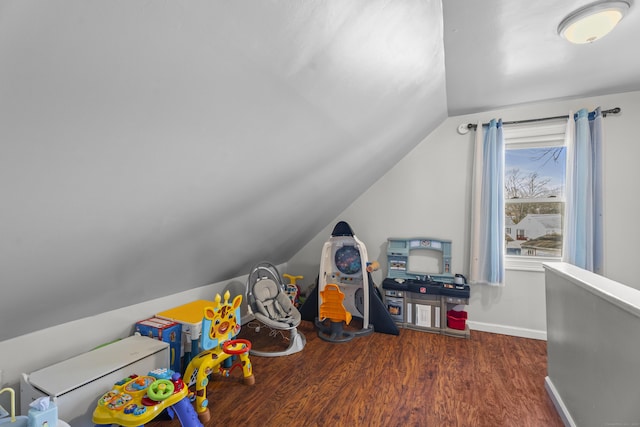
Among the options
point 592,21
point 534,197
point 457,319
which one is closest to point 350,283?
point 457,319

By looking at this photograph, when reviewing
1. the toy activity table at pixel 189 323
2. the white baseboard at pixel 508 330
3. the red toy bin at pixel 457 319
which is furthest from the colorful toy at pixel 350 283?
the toy activity table at pixel 189 323

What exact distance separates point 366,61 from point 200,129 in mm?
823

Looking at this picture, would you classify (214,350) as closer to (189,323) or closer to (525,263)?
(189,323)

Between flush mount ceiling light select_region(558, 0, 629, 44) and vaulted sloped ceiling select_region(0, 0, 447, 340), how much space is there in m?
0.65

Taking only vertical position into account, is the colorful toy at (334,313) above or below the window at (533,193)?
below

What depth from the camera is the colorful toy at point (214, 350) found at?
1.86 meters

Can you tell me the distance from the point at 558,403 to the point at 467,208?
6.12 feet

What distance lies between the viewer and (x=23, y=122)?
744mm

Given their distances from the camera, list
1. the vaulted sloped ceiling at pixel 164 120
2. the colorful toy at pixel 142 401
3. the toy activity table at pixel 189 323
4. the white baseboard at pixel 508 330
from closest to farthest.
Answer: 1. the vaulted sloped ceiling at pixel 164 120
2. the colorful toy at pixel 142 401
3. the toy activity table at pixel 189 323
4. the white baseboard at pixel 508 330

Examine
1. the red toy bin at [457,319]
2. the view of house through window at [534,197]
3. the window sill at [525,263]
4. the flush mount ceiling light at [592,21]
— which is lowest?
the red toy bin at [457,319]

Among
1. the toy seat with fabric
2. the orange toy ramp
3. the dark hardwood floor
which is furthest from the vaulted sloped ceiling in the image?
the orange toy ramp

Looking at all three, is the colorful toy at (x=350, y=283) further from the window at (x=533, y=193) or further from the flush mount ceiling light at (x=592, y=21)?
the flush mount ceiling light at (x=592, y=21)

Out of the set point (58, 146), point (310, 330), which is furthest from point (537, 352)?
point (58, 146)

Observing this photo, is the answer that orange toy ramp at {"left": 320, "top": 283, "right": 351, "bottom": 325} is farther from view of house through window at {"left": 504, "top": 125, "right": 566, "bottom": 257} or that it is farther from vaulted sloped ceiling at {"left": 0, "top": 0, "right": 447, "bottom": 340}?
view of house through window at {"left": 504, "top": 125, "right": 566, "bottom": 257}
